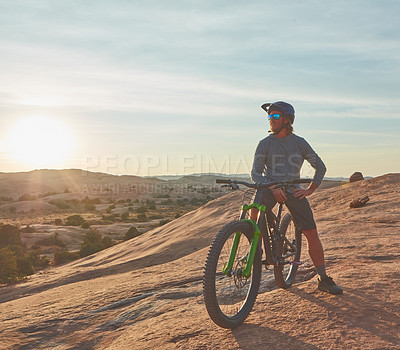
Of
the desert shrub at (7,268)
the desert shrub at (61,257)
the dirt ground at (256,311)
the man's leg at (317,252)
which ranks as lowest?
the desert shrub at (61,257)

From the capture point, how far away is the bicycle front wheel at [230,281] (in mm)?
3873

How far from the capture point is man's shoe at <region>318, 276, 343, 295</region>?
469 centimetres

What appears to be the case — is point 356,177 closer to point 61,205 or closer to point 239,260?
point 239,260

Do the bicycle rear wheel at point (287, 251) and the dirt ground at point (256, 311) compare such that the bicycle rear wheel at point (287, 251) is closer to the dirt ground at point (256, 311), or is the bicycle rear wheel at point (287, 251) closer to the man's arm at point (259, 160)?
the dirt ground at point (256, 311)

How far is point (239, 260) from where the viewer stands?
4.32 m

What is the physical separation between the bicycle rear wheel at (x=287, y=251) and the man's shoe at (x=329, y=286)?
452 mm

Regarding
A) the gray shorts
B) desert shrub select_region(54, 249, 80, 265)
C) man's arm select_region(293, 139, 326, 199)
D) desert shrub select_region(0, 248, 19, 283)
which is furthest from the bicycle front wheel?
desert shrub select_region(54, 249, 80, 265)

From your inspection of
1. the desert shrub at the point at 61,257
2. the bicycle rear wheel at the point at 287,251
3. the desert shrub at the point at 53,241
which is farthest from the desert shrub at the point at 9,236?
the bicycle rear wheel at the point at 287,251

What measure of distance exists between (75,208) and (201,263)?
5216 cm

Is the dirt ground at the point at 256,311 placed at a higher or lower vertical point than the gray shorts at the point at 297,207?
lower

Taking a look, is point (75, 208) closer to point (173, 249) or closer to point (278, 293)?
point (173, 249)

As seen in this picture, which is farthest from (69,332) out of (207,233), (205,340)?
(207,233)

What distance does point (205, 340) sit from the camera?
4.12 meters

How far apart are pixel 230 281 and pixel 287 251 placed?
1199mm
